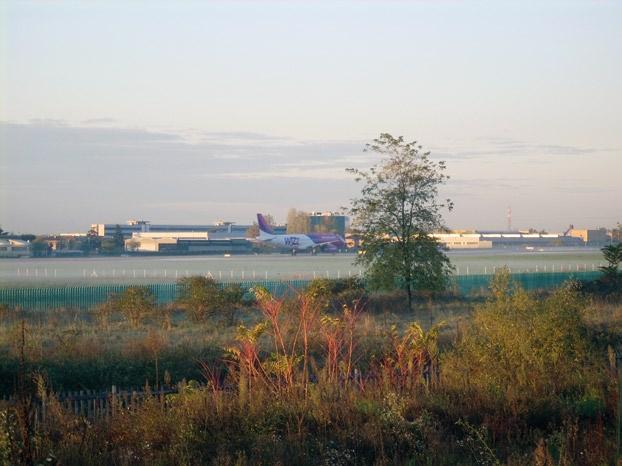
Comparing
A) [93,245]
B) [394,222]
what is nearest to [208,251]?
[93,245]

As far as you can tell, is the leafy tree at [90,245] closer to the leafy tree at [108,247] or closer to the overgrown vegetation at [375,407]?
the leafy tree at [108,247]

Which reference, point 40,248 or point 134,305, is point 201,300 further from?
point 40,248

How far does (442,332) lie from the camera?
24.2 metres

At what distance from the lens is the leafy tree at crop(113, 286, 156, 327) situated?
3041 centimetres

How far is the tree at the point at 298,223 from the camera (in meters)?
149

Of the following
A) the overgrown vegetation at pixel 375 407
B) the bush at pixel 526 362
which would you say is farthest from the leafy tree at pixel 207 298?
the bush at pixel 526 362

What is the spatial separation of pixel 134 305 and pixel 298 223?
394ft

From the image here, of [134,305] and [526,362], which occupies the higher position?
[526,362]

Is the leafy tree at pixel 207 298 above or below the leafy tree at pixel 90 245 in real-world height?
below

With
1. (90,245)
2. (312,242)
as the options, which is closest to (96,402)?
(312,242)

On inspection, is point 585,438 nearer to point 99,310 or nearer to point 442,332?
point 442,332

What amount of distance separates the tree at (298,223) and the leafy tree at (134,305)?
11715 cm

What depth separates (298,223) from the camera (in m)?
150

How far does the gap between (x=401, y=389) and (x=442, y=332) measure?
1304 centimetres
